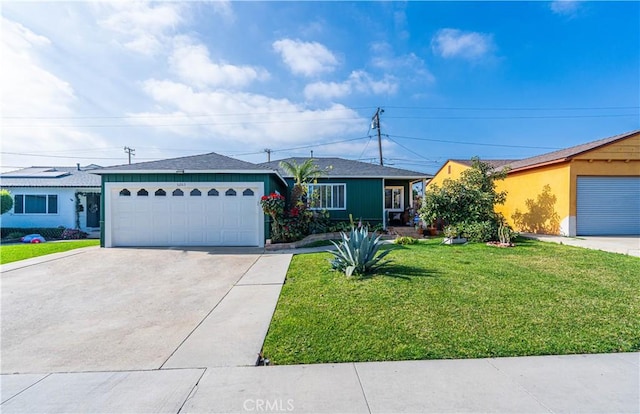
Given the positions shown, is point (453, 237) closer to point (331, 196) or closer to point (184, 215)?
point (331, 196)

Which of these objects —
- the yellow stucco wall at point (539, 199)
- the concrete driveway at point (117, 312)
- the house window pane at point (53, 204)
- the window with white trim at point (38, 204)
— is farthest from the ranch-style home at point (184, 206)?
the yellow stucco wall at point (539, 199)

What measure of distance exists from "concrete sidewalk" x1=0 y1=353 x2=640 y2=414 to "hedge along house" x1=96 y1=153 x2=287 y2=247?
7.87 m

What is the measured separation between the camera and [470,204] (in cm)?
1109

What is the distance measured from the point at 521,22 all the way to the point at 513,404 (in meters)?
12.9

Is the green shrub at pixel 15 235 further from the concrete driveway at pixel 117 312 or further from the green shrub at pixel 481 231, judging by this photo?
the green shrub at pixel 481 231

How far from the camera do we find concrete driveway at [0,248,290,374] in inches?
125

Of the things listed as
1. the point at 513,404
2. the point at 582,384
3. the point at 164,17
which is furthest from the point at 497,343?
the point at 164,17

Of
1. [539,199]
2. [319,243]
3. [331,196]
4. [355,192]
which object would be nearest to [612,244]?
[539,199]

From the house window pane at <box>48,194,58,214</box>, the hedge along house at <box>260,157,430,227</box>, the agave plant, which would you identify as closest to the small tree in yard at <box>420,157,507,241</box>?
the hedge along house at <box>260,157,430,227</box>

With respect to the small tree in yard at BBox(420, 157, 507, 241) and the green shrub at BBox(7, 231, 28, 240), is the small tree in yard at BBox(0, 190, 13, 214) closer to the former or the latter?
the green shrub at BBox(7, 231, 28, 240)

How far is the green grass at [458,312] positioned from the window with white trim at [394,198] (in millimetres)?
9483

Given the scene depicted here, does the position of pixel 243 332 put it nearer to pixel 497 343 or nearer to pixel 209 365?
Answer: pixel 209 365

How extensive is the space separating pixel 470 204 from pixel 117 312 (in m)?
11.8

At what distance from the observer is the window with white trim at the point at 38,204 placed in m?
17.0
